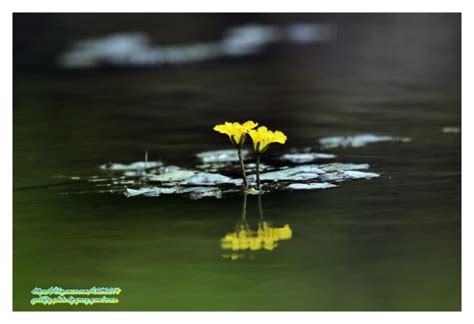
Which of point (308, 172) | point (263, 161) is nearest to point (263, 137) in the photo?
point (308, 172)

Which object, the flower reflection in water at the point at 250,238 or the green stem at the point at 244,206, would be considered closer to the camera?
the flower reflection in water at the point at 250,238

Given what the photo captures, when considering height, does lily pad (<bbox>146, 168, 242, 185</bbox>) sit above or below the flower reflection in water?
above

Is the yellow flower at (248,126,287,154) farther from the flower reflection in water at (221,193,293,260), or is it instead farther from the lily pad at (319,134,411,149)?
the lily pad at (319,134,411,149)

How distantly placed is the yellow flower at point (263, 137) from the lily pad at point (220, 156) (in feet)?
1.68

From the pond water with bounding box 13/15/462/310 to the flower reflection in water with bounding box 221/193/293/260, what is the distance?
0.02 m

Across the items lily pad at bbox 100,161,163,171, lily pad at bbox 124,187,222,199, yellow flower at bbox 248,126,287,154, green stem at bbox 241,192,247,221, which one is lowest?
green stem at bbox 241,192,247,221

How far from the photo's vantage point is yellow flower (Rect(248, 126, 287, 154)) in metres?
2.77

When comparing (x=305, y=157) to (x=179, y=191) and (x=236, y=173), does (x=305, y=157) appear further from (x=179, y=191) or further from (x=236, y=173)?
(x=179, y=191)

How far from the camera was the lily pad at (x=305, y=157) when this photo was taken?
3304 mm

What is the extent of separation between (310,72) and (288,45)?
0.62ft

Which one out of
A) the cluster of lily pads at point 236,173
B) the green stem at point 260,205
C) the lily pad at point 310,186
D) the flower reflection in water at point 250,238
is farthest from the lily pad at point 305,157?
the flower reflection in water at point 250,238

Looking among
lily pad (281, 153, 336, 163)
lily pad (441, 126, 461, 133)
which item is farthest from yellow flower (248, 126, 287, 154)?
lily pad (441, 126, 461, 133)

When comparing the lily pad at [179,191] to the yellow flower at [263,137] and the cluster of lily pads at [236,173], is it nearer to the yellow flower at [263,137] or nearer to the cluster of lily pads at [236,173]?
the cluster of lily pads at [236,173]

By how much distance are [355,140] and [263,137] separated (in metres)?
0.82
